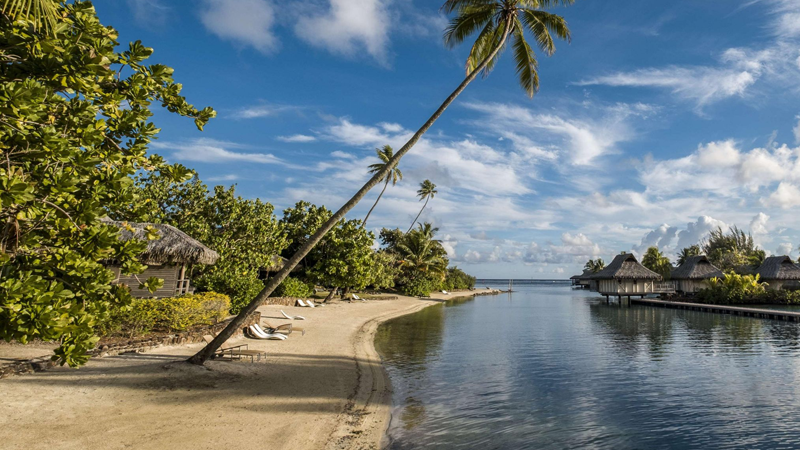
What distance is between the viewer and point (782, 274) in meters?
45.1

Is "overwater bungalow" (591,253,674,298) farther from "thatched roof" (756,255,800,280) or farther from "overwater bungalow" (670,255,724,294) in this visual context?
"thatched roof" (756,255,800,280)

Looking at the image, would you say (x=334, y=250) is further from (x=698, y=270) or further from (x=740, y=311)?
(x=698, y=270)

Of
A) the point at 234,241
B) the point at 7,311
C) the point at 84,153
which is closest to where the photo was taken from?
the point at 7,311

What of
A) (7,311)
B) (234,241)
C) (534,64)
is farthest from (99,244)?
(234,241)

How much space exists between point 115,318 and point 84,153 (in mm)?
10707

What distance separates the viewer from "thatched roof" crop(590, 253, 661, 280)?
4538 cm

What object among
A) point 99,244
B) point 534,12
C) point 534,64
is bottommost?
point 99,244

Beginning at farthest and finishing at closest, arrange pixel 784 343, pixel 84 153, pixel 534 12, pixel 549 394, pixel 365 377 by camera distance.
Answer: pixel 784 343, pixel 534 12, pixel 365 377, pixel 549 394, pixel 84 153

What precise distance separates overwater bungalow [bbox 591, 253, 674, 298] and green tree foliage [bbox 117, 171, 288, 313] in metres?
36.2

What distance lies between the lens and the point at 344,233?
33.2 meters

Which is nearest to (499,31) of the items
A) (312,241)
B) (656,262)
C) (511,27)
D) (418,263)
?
(511,27)

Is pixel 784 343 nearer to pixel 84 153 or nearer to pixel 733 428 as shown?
pixel 733 428

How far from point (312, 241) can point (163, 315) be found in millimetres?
6487

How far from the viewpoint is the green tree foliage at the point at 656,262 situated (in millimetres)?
61825
